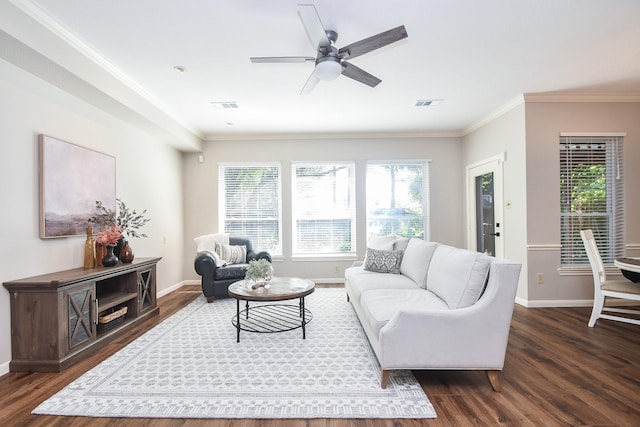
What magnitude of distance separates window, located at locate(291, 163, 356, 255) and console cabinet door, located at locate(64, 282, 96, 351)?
329cm

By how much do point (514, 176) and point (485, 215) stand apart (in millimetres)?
925

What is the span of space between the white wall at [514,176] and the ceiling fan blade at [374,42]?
2.84 metres

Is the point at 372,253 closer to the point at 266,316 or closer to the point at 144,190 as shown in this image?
the point at 266,316

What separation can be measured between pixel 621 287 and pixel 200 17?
4.58m

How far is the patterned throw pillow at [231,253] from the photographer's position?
4723 mm

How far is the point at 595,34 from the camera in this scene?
2.57 m

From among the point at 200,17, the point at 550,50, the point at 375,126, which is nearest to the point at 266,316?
the point at 200,17

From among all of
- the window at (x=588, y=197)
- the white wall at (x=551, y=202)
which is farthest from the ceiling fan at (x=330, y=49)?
the window at (x=588, y=197)

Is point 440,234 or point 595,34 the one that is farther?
point 440,234

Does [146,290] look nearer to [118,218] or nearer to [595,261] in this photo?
[118,218]

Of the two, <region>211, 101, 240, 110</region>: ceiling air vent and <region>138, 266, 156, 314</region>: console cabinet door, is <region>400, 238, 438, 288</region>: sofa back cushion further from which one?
<region>138, 266, 156, 314</region>: console cabinet door

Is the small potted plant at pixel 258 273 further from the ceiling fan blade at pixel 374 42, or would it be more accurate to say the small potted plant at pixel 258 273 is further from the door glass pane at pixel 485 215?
the door glass pane at pixel 485 215

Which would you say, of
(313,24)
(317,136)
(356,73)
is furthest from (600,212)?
(313,24)

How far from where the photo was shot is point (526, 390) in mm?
2070
